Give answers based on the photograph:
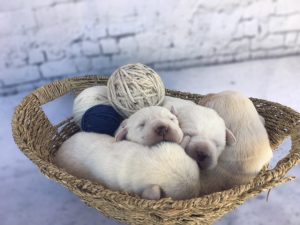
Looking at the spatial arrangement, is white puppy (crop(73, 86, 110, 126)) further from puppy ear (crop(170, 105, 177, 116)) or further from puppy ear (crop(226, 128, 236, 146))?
puppy ear (crop(226, 128, 236, 146))

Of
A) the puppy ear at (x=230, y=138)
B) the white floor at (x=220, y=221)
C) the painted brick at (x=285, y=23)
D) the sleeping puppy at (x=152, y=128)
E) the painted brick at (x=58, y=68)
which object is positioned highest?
the painted brick at (x=285, y=23)

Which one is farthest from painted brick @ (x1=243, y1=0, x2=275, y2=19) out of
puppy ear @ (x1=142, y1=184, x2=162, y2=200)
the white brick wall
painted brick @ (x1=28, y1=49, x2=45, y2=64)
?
puppy ear @ (x1=142, y1=184, x2=162, y2=200)

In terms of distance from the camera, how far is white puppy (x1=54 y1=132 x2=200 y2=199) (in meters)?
0.89

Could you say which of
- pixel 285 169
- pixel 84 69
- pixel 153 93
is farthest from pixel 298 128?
pixel 84 69

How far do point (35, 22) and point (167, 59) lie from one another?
0.50 m

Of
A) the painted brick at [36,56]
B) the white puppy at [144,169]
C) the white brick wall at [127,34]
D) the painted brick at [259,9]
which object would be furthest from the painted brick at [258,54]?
the white puppy at [144,169]

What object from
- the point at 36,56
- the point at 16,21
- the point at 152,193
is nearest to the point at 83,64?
the point at 36,56

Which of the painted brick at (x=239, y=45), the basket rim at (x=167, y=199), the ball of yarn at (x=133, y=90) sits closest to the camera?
the basket rim at (x=167, y=199)

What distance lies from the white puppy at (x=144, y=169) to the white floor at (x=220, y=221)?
8.0 inches

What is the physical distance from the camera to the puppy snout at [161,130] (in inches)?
37.8

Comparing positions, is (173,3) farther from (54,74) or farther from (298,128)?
(298,128)

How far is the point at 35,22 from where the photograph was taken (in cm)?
151

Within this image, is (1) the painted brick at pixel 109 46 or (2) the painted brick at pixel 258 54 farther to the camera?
(2) the painted brick at pixel 258 54

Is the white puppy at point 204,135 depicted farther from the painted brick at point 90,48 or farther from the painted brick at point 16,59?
the painted brick at point 16,59
